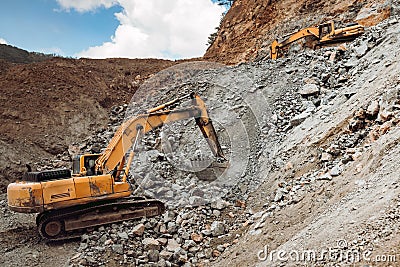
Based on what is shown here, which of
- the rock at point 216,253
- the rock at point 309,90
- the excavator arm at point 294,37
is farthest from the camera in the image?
the excavator arm at point 294,37

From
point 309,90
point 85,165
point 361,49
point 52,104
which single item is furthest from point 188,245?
point 52,104

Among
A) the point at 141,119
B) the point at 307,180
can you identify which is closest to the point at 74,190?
the point at 141,119

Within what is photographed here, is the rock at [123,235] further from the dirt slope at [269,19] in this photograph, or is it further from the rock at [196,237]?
the dirt slope at [269,19]

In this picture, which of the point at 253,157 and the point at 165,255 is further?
the point at 253,157

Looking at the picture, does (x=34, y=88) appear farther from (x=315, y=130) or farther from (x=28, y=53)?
(x=28, y=53)

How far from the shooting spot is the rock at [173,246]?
645 centimetres

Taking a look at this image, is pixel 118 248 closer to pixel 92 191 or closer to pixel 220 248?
pixel 92 191

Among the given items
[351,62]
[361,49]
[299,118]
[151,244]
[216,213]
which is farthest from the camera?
[361,49]

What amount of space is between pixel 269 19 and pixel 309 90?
1140cm

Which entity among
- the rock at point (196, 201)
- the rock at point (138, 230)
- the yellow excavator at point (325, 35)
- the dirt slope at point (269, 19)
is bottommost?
the rock at point (138, 230)

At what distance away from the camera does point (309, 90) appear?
10.1 meters

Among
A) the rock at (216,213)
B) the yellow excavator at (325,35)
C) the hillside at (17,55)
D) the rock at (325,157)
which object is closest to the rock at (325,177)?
the rock at (325,157)

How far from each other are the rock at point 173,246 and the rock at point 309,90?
18.4 feet

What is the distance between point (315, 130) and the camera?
796 centimetres
